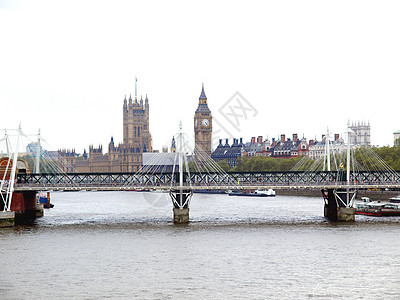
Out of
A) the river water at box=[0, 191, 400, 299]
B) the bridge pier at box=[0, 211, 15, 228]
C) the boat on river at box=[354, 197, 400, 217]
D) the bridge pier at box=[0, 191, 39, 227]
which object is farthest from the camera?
the boat on river at box=[354, 197, 400, 217]

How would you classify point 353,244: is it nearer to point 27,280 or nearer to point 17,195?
point 27,280

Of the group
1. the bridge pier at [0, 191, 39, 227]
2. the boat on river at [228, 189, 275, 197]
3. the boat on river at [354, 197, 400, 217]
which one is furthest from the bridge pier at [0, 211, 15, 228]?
the boat on river at [228, 189, 275, 197]

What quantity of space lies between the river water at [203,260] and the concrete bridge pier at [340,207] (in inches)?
43.3

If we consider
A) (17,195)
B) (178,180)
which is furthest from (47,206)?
(178,180)

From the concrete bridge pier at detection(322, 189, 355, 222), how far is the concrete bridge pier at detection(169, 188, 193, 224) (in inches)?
548

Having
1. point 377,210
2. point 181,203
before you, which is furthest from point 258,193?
point 181,203

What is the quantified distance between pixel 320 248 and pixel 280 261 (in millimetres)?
5810

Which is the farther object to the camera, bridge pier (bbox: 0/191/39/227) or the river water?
bridge pier (bbox: 0/191/39/227)

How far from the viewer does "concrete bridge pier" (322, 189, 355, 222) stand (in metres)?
66.7

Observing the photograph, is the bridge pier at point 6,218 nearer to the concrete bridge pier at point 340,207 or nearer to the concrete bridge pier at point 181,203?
the concrete bridge pier at point 181,203

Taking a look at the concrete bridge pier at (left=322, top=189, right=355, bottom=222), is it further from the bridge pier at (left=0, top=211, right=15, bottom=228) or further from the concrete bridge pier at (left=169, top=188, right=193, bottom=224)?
the bridge pier at (left=0, top=211, right=15, bottom=228)

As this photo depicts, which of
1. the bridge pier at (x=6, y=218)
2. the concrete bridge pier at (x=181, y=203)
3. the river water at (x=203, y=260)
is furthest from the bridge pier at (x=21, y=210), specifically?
the concrete bridge pier at (x=181, y=203)

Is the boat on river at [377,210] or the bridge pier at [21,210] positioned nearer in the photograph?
the bridge pier at [21,210]

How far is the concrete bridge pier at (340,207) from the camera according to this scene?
219 ft
